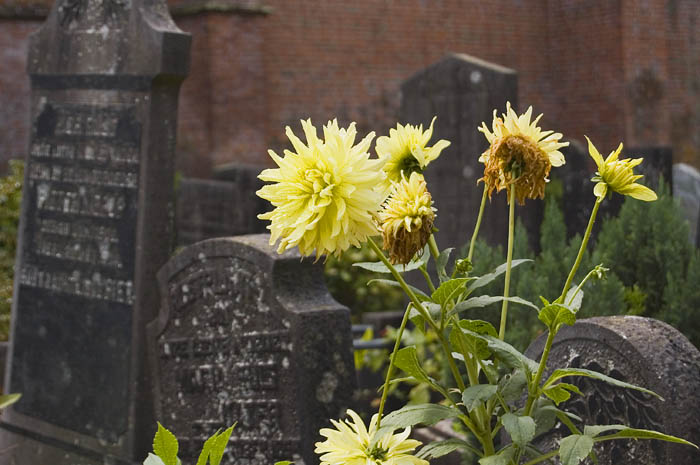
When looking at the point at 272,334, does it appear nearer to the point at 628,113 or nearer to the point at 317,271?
the point at 317,271

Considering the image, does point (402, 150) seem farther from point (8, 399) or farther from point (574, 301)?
point (8, 399)

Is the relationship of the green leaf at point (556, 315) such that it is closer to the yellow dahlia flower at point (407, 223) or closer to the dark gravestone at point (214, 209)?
the yellow dahlia flower at point (407, 223)

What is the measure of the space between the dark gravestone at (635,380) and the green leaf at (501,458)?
0.81 metres

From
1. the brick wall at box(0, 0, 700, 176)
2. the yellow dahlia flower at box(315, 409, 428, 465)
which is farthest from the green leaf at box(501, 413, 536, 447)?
the brick wall at box(0, 0, 700, 176)

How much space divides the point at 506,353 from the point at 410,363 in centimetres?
18

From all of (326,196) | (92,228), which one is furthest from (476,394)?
(92,228)

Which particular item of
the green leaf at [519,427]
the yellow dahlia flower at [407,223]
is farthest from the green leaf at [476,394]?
the yellow dahlia flower at [407,223]

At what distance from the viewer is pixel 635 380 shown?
102 inches

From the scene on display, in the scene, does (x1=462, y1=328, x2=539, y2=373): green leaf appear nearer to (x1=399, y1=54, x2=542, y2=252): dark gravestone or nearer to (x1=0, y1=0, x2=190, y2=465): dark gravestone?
(x1=0, y1=0, x2=190, y2=465): dark gravestone

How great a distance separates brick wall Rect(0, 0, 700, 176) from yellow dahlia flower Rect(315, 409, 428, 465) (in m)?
9.38

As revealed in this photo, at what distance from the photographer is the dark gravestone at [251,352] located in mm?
3629

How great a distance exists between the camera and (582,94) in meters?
12.8

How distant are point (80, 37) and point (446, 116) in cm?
198

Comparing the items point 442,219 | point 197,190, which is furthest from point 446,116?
point 197,190
